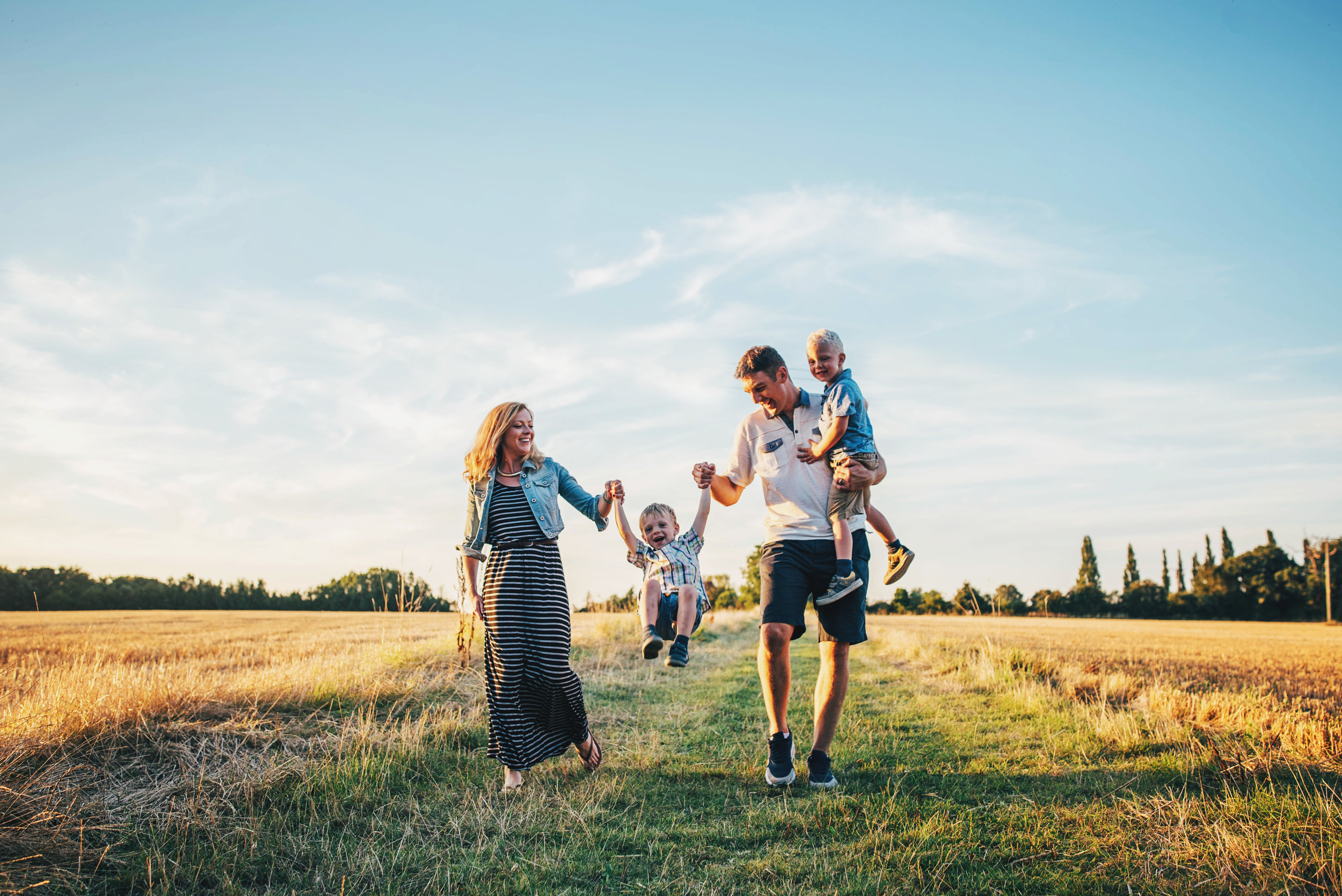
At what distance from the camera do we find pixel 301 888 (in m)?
3.09

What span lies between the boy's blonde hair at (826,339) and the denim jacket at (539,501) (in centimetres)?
188

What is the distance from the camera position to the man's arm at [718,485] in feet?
16.1

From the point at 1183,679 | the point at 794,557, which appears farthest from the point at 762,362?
the point at 1183,679

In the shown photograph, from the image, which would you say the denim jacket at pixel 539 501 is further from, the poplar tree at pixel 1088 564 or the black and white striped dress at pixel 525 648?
the poplar tree at pixel 1088 564

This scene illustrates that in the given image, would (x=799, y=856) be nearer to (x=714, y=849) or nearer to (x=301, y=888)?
(x=714, y=849)

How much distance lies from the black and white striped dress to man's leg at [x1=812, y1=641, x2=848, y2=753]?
4.98 ft

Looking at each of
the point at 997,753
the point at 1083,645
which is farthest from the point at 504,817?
the point at 1083,645

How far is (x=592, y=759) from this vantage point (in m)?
4.80

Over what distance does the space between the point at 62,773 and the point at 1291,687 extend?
Answer: 13180 millimetres

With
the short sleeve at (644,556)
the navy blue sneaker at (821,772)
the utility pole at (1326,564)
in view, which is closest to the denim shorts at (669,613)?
the short sleeve at (644,556)

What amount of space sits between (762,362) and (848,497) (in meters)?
1.04

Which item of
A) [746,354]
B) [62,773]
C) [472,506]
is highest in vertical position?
[746,354]

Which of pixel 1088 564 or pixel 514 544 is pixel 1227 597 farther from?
pixel 514 544

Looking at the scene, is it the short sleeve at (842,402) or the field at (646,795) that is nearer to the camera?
the field at (646,795)
